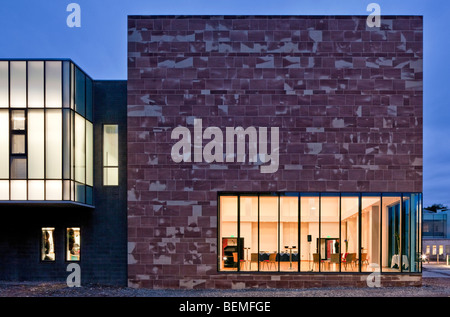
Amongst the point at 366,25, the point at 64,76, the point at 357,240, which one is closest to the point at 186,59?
the point at 64,76

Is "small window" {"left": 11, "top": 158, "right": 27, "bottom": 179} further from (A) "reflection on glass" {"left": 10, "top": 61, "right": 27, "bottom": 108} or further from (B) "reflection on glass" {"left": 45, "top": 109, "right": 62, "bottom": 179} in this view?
(A) "reflection on glass" {"left": 10, "top": 61, "right": 27, "bottom": 108}

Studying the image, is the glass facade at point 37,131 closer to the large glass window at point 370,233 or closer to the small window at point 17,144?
the small window at point 17,144

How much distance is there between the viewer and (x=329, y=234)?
16531mm

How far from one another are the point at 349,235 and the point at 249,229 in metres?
3.86

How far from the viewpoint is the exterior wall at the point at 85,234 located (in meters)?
16.8

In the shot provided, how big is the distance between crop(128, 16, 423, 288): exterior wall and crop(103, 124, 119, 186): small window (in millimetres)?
975

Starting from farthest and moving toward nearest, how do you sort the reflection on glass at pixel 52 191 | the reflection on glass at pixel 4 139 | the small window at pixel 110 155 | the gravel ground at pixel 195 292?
the small window at pixel 110 155, the reflection on glass at pixel 4 139, the reflection on glass at pixel 52 191, the gravel ground at pixel 195 292

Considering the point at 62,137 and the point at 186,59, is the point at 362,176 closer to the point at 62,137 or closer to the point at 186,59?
the point at 186,59

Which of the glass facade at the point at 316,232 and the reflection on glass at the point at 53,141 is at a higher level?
the reflection on glass at the point at 53,141

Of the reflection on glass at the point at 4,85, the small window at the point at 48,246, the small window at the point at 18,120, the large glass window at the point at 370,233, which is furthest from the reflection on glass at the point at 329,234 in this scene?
the reflection on glass at the point at 4,85

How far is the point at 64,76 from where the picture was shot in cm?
1514

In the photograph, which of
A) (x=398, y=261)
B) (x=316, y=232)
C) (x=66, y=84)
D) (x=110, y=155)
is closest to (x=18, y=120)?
(x=66, y=84)

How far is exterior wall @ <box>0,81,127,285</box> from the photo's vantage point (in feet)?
55.2

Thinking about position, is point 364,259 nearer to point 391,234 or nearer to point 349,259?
point 349,259
